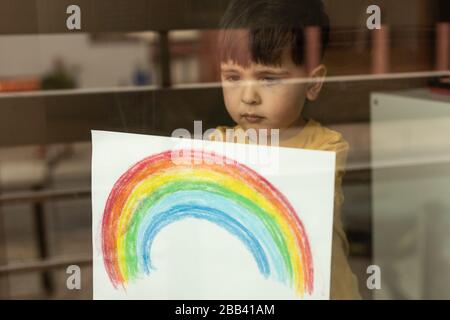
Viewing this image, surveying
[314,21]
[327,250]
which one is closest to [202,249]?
[327,250]

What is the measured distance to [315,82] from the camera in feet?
4.20

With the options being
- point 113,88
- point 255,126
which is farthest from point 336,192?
point 113,88

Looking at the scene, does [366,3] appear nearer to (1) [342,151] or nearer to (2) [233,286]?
(1) [342,151]

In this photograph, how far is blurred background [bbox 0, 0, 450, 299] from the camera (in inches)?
49.9

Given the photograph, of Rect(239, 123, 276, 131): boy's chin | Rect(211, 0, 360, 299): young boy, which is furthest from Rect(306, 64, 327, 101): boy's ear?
Rect(239, 123, 276, 131): boy's chin

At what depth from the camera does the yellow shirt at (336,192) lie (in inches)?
49.4

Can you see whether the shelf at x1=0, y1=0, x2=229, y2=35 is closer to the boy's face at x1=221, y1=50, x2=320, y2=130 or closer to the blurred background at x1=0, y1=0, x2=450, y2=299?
the blurred background at x1=0, y1=0, x2=450, y2=299

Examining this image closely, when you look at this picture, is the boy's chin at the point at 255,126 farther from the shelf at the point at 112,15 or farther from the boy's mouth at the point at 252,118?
the shelf at the point at 112,15

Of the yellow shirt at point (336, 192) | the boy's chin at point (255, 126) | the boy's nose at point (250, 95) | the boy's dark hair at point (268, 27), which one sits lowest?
the yellow shirt at point (336, 192)

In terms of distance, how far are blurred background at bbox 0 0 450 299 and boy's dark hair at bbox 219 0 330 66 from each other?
4 cm

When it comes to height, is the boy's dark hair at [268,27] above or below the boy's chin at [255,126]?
above

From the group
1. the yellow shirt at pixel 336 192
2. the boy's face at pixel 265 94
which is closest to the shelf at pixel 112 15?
the boy's face at pixel 265 94

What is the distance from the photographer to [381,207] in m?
1.69

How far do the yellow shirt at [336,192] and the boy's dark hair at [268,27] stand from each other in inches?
5.3
